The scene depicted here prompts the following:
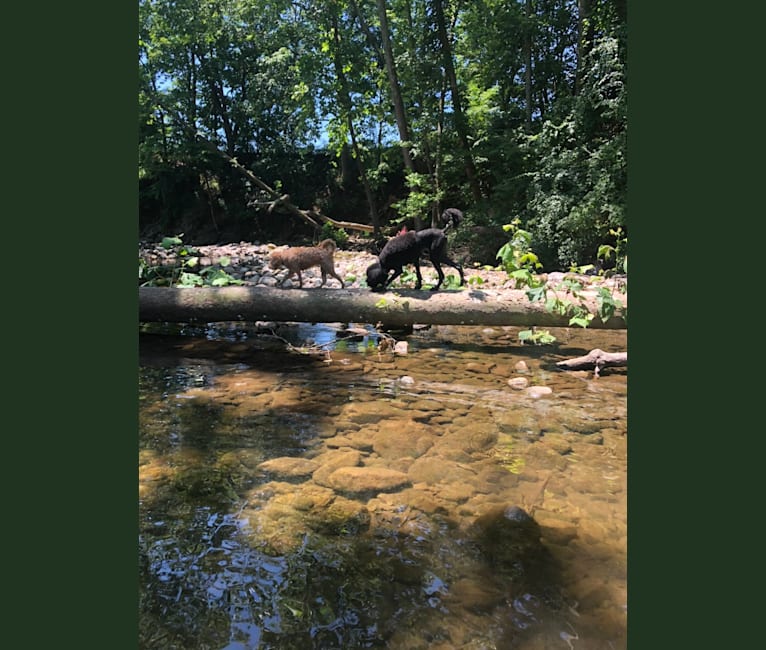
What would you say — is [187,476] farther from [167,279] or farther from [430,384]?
[167,279]

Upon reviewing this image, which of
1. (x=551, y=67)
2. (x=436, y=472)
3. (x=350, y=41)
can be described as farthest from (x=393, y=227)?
(x=436, y=472)

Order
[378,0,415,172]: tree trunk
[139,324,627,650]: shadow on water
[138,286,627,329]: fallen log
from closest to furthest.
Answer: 1. [139,324,627,650]: shadow on water
2. [138,286,627,329]: fallen log
3. [378,0,415,172]: tree trunk

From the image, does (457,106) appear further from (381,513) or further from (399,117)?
(381,513)

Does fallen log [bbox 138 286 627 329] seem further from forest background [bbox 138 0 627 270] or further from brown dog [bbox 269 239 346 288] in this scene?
forest background [bbox 138 0 627 270]

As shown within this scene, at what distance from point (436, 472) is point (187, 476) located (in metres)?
1.98

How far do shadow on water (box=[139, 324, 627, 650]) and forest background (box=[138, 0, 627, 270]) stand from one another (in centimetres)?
553

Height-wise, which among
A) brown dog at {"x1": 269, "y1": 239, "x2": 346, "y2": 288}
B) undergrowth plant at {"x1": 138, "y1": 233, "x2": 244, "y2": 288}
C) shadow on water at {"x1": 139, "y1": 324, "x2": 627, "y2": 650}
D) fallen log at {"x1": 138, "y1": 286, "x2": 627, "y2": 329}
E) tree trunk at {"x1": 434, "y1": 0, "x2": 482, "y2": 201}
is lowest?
shadow on water at {"x1": 139, "y1": 324, "x2": 627, "y2": 650}

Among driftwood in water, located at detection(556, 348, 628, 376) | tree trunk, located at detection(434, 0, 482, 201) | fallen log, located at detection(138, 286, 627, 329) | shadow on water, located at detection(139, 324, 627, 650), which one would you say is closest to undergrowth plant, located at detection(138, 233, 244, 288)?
fallen log, located at detection(138, 286, 627, 329)

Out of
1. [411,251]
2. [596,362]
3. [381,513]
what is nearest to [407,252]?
[411,251]

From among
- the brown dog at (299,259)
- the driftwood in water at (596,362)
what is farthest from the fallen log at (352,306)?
the brown dog at (299,259)

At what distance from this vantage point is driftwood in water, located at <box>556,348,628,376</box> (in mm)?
6559

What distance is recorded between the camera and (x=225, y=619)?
228 centimetres

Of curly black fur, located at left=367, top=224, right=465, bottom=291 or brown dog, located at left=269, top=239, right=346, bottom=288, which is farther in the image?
brown dog, located at left=269, top=239, right=346, bottom=288

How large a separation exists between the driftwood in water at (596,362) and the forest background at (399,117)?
338cm
